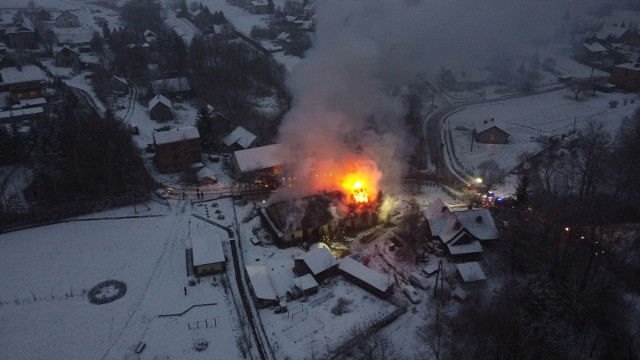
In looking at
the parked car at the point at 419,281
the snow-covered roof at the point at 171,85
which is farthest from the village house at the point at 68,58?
the parked car at the point at 419,281

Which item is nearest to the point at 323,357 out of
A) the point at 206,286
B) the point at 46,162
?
the point at 206,286

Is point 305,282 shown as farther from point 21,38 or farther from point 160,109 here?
point 21,38

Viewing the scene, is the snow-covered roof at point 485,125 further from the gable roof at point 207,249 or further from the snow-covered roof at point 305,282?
the gable roof at point 207,249

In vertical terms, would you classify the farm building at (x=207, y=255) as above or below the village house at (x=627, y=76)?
below

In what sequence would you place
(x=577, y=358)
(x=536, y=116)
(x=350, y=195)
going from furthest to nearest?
(x=536, y=116), (x=350, y=195), (x=577, y=358)

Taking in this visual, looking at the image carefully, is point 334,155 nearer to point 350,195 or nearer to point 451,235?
point 350,195

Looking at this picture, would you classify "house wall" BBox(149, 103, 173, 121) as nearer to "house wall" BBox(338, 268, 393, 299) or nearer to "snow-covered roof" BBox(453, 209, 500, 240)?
"house wall" BBox(338, 268, 393, 299)

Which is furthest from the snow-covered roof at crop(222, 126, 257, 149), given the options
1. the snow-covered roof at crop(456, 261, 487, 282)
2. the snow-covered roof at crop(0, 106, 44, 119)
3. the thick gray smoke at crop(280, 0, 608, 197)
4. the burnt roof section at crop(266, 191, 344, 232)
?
the snow-covered roof at crop(456, 261, 487, 282)
